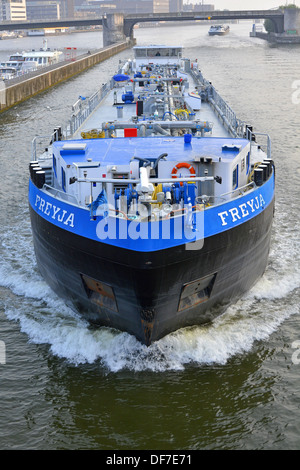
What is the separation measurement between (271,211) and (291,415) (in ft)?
26.7

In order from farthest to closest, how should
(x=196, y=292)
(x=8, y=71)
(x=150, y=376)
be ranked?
(x=8, y=71), (x=196, y=292), (x=150, y=376)

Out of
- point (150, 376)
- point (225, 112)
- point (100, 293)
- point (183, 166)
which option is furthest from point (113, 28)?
point (150, 376)

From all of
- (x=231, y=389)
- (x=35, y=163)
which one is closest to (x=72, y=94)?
(x=35, y=163)

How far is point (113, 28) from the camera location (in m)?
148

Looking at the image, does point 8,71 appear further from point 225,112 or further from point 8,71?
point 225,112

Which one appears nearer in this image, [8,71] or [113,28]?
[8,71]

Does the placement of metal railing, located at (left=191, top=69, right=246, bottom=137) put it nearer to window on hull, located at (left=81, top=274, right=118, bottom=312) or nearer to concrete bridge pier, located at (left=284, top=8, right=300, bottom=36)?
window on hull, located at (left=81, top=274, right=118, bottom=312)

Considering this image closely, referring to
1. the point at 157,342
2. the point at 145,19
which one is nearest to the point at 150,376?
the point at 157,342

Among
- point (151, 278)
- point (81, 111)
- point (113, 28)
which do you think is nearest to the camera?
point (151, 278)

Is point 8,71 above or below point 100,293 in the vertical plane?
below

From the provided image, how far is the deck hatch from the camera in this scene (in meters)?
16.0

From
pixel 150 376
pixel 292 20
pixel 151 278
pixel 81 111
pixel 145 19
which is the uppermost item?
pixel 292 20

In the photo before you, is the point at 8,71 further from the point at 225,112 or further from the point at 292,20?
the point at 292,20

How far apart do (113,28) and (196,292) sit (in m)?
142
